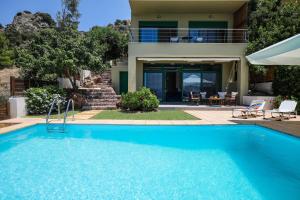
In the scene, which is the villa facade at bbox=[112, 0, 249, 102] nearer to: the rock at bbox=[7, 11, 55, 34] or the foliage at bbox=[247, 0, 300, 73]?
the foliage at bbox=[247, 0, 300, 73]

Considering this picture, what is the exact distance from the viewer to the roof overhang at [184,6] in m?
21.6

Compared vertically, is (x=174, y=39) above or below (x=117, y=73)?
above

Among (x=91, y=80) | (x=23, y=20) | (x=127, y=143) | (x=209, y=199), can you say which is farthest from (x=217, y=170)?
(x=23, y=20)

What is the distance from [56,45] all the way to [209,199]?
17806 millimetres

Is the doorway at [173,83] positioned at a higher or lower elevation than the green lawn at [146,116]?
higher

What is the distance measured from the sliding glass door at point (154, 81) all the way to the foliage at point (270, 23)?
8037 mm

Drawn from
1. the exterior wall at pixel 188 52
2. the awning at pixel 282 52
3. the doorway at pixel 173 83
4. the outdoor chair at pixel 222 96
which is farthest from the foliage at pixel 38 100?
the outdoor chair at pixel 222 96

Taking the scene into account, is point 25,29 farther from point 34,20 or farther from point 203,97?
point 203,97

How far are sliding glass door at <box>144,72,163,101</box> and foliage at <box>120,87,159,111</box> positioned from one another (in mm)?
6153

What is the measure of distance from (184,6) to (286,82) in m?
10.0

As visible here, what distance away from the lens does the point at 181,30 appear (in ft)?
79.6

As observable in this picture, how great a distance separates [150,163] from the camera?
26.9 ft

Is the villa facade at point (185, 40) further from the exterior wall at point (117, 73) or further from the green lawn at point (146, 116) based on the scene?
the green lawn at point (146, 116)

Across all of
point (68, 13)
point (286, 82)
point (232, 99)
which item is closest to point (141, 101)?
point (232, 99)
